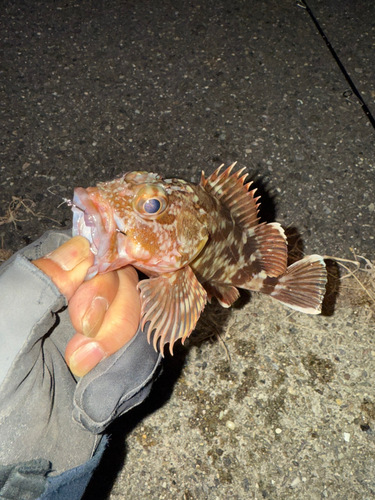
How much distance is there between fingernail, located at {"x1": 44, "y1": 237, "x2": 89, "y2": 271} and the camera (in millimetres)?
1399

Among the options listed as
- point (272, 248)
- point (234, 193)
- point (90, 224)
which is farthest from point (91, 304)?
point (272, 248)

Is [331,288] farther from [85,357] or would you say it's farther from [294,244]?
[85,357]

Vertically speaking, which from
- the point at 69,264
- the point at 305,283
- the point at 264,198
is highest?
the point at 69,264

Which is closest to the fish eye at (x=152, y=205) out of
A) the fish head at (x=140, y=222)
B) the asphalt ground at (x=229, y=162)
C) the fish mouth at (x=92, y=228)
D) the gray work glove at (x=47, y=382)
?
the fish head at (x=140, y=222)

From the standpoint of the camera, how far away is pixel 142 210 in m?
1.46

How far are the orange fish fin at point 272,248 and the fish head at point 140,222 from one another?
15.5 inches

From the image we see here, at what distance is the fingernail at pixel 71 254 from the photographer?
4.59ft

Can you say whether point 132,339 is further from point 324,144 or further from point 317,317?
point 324,144

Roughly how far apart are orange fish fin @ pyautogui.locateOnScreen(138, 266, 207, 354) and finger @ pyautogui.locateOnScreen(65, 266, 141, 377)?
5 cm

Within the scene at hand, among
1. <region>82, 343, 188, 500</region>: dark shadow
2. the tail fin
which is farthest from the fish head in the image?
<region>82, 343, 188, 500</region>: dark shadow

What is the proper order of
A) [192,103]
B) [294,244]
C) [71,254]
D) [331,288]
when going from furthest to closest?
[192,103]
[294,244]
[331,288]
[71,254]

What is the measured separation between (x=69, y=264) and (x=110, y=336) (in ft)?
0.97

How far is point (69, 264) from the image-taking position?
4.68 feet

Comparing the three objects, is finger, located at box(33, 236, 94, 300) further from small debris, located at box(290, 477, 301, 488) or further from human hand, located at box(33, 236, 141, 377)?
small debris, located at box(290, 477, 301, 488)
